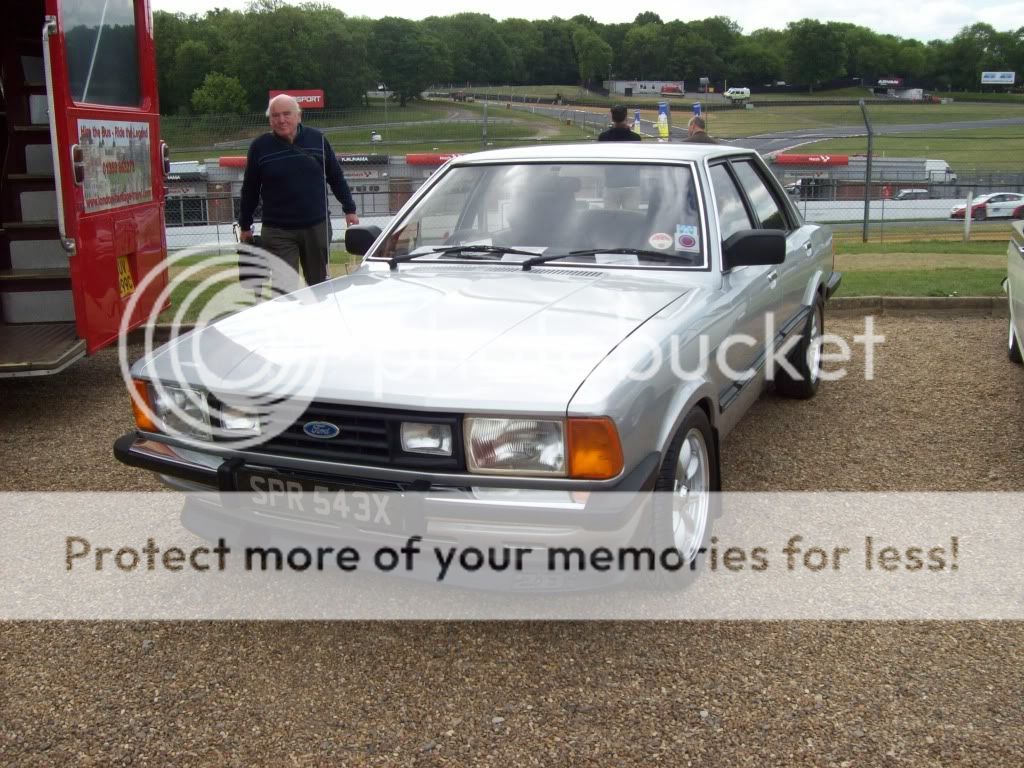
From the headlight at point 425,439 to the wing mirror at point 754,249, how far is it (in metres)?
1.81

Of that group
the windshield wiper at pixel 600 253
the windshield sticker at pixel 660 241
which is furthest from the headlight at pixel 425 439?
the windshield sticker at pixel 660 241

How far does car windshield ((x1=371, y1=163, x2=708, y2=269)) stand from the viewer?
14.0 feet

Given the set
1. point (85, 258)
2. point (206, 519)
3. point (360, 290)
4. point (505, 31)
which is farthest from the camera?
point (505, 31)

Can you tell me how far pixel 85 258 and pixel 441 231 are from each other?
252 centimetres

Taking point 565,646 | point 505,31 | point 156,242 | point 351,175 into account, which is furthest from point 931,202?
point 505,31

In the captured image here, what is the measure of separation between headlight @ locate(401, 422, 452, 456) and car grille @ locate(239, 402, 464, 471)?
2 centimetres

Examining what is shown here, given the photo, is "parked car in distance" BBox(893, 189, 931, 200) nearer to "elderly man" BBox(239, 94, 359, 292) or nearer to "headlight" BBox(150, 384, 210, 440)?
"elderly man" BBox(239, 94, 359, 292)

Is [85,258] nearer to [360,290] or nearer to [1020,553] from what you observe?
[360,290]

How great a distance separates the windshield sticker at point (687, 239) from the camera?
422 centimetres

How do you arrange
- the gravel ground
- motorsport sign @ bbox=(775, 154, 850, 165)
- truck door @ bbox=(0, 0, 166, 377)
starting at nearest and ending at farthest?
1. the gravel ground
2. truck door @ bbox=(0, 0, 166, 377)
3. motorsport sign @ bbox=(775, 154, 850, 165)

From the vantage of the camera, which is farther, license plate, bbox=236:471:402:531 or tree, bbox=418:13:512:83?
tree, bbox=418:13:512:83

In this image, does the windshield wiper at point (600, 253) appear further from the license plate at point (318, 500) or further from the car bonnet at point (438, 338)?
the license plate at point (318, 500)

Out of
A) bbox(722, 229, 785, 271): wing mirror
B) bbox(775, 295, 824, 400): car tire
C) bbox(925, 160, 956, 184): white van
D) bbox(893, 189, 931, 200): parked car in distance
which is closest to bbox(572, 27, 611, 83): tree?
bbox(925, 160, 956, 184): white van

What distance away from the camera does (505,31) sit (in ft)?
232
